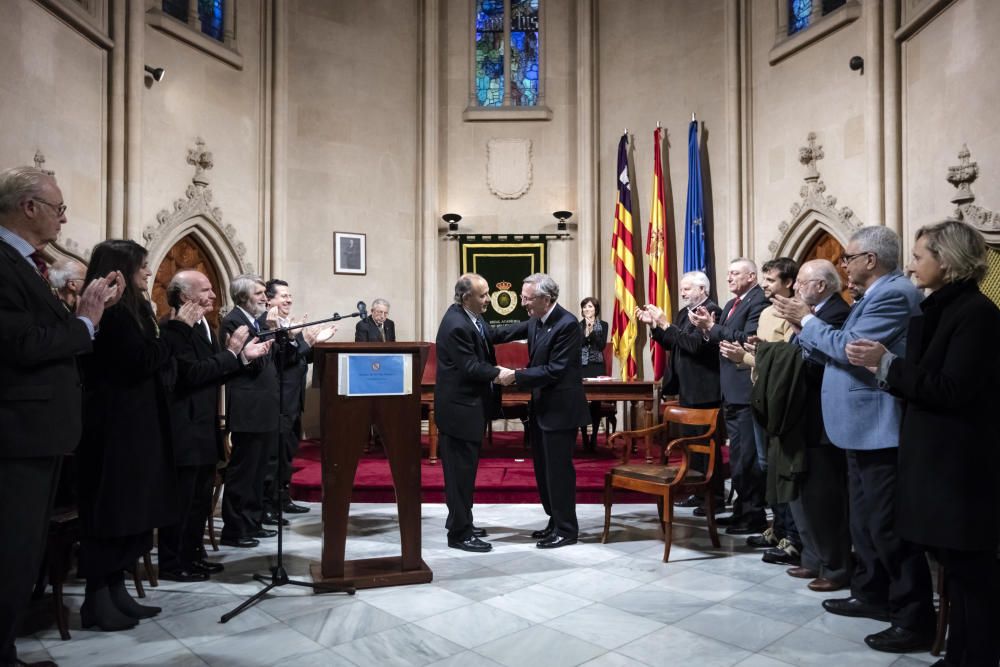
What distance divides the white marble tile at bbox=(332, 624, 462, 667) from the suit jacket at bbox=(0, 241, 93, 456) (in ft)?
4.09

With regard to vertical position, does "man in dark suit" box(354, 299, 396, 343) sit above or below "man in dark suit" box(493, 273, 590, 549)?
above

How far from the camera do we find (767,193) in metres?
8.48

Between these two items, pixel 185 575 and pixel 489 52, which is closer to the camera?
pixel 185 575

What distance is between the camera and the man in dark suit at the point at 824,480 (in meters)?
3.48

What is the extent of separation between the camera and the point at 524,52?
10.3m

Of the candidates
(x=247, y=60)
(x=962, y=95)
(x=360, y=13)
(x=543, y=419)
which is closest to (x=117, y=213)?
(x=247, y=60)

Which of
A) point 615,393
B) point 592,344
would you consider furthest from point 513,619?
point 592,344

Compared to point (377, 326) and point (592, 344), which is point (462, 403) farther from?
point (377, 326)

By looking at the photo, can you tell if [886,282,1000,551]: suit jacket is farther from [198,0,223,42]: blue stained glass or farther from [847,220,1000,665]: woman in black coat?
[198,0,223,42]: blue stained glass

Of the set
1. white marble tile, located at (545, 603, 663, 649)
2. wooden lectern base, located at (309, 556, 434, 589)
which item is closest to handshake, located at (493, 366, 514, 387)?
wooden lectern base, located at (309, 556, 434, 589)

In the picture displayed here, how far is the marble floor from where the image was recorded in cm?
273

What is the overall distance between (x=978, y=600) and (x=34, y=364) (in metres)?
3.06

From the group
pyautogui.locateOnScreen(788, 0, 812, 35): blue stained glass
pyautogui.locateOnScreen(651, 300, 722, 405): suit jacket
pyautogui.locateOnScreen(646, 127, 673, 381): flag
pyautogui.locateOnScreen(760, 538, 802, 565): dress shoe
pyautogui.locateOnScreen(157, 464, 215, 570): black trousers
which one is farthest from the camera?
pyautogui.locateOnScreen(646, 127, 673, 381): flag

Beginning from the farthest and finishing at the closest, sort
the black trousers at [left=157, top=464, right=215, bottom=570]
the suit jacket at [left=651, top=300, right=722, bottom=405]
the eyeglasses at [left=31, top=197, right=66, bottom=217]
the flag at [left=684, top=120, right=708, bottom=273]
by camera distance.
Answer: the flag at [left=684, top=120, right=708, bottom=273], the suit jacket at [left=651, top=300, right=722, bottom=405], the black trousers at [left=157, top=464, right=215, bottom=570], the eyeglasses at [left=31, top=197, right=66, bottom=217]
